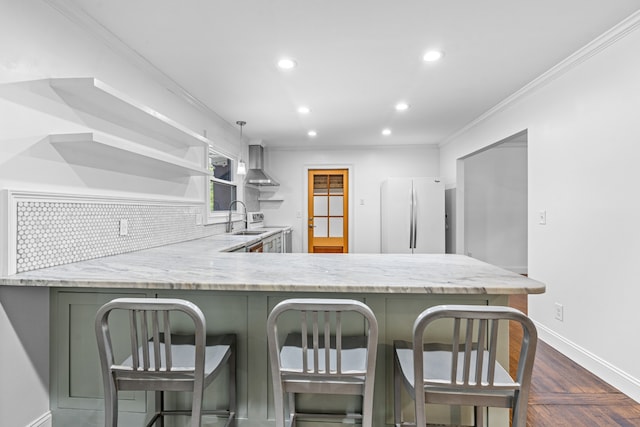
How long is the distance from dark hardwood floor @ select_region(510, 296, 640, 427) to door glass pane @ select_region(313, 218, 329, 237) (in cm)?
407

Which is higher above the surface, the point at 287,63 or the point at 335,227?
the point at 287,63

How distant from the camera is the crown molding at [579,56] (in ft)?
6.75

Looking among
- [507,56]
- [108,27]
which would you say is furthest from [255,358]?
[507,56]

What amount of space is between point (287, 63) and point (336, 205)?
3.74 m

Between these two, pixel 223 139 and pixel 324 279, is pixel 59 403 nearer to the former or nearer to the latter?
pixel 324 279

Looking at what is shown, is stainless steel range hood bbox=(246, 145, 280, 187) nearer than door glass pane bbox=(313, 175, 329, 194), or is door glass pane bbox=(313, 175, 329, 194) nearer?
stainless steel range hood bbox=(246, 145, 280, 187)

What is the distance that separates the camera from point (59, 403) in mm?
1620

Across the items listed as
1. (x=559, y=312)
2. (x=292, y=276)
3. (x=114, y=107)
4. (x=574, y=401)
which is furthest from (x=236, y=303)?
(x=559, y=312)

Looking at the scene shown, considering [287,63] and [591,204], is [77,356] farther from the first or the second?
[591,204]

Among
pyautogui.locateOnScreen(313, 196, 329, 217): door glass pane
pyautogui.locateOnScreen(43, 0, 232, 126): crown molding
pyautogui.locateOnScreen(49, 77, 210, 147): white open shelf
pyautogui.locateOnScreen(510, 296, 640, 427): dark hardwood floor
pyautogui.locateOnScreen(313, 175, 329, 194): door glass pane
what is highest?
pyautogui.locateOnScreen(43, 0, 232, 126): crown molding

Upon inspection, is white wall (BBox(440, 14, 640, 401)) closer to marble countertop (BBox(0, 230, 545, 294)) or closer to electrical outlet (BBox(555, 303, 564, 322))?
electrical outlet (BBox(555, 303, 564, 322))

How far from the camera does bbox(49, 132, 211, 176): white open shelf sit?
169 cm

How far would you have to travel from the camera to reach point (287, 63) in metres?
2.59

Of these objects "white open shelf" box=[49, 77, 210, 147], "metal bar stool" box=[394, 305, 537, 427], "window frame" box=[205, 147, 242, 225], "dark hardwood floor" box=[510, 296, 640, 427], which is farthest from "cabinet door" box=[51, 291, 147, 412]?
"dark hardwood floor" box=[510, 296, 640, 427]
